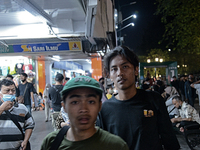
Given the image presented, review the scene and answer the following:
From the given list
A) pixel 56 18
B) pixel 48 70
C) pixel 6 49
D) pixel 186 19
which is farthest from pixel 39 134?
pixel 186 19

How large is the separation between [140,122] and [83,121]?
58 cm

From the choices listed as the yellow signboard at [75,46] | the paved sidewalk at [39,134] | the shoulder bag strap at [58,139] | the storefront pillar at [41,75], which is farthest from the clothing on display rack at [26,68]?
the shoulder bag strap at [58,139]

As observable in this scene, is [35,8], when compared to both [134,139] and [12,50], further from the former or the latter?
[12,50]

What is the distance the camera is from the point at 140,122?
5.36 feet

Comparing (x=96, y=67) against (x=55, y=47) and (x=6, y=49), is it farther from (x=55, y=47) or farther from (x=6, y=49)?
(x=6, y=49)

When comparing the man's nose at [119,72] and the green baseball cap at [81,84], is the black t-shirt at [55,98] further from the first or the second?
the green baseball cap at [81,84]

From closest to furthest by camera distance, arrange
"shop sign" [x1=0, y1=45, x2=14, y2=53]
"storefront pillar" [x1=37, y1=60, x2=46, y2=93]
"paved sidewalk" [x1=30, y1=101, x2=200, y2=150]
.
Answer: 1. "paved sidewalk" [x1=30, y1=101, x2=200, y2=150]
2. "shop sign" [x1=0, y1=45, x2=14, y2=53]
3. "storefront pillar" [x1=37, y1=60, x2=46, y2=93]

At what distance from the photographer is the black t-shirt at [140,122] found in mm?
1624

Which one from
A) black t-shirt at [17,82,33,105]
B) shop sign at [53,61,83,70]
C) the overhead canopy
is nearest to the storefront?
shop sign at [53,61,83,70]

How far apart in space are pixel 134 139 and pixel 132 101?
0.33m

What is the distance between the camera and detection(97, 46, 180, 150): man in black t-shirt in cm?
163

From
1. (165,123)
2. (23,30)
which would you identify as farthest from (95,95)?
(23,30)

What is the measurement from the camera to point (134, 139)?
5.34ft

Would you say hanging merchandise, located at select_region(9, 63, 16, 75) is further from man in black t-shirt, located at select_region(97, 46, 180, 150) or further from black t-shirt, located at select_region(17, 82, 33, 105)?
man in black t-shirt, located at select_region(97, 46, 180, 150)
